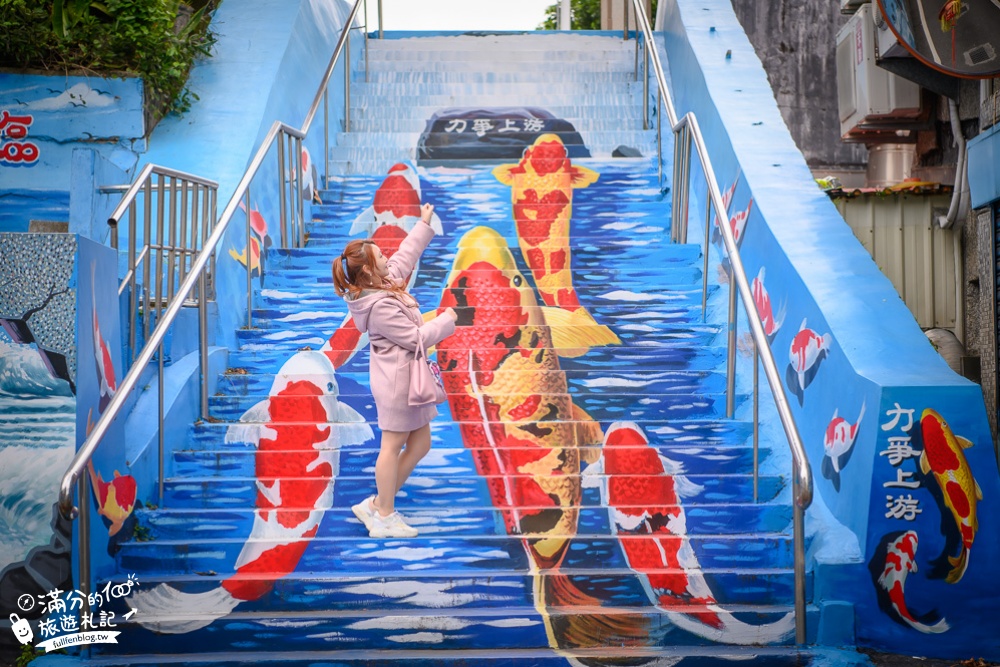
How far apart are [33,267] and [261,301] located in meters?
2.38

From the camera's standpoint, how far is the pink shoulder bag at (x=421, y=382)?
471cm

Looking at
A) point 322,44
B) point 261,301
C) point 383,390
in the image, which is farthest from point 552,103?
point 383,390

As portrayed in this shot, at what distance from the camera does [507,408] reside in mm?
5746

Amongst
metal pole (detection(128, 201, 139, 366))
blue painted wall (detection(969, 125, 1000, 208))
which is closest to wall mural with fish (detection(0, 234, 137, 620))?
metal pole (detection(128, 201, 139, 366))

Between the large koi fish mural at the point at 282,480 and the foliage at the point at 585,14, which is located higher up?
the foliage at the point at 585,14

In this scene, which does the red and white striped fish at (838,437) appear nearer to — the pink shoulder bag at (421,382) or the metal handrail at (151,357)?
the pink shoulder bag at (421,382)

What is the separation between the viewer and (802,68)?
48.9ft

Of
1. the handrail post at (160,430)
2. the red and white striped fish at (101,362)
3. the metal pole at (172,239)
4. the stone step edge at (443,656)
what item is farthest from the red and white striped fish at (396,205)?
the stone step edge at (443,656)

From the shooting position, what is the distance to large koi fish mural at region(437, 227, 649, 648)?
14.5 ft

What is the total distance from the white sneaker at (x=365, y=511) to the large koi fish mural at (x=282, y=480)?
193 mm

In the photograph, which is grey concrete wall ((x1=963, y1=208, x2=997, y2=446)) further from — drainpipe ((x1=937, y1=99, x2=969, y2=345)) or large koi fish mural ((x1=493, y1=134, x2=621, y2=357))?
large koi fish mural ((x1=493, y1=134, x2=621, y2=357))

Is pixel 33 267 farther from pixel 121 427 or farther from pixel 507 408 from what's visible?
pixel 507 408

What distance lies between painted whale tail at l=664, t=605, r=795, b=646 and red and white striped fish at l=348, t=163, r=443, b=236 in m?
3.98

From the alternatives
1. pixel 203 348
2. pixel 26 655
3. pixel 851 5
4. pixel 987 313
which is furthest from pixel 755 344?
pixel 851 5
